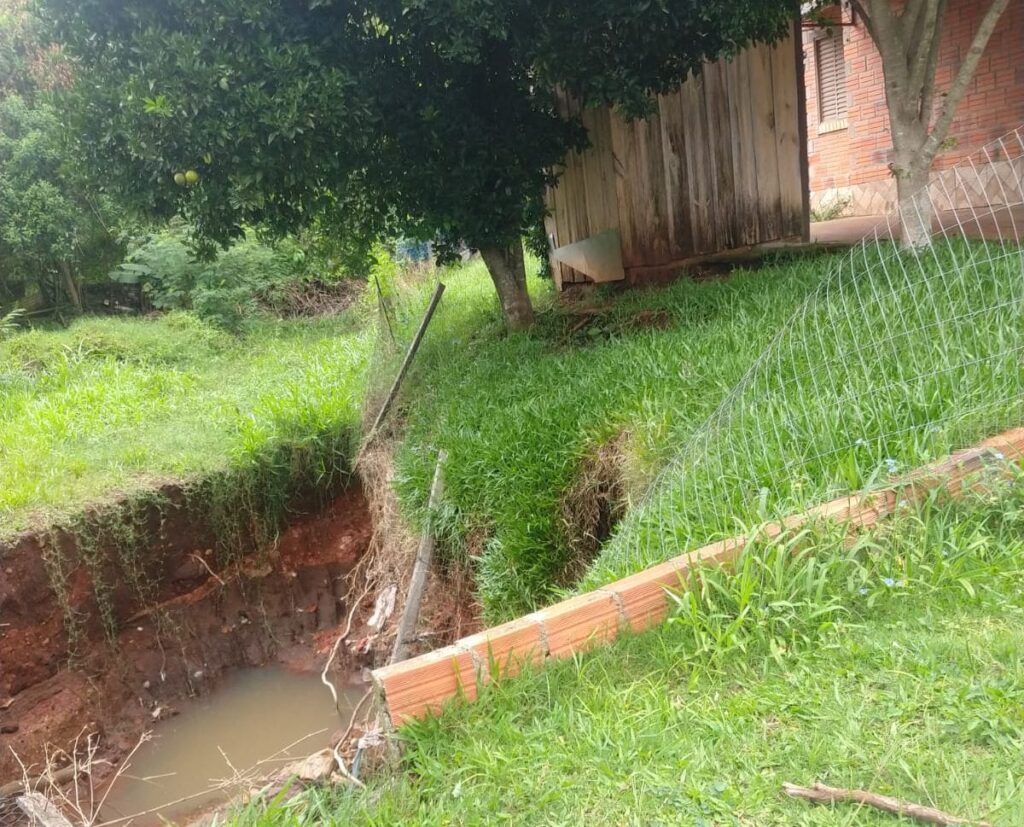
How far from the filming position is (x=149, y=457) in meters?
6.51

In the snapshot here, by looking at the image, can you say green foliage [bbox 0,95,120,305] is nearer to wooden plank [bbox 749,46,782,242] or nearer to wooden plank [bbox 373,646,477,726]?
wooden plank [bbox 749,46,782,242]

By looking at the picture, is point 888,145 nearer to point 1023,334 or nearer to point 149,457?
point 1023,334

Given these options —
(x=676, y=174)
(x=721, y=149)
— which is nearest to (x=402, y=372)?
(x=676, y=174)

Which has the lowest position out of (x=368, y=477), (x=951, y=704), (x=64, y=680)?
(x=64, y=680)

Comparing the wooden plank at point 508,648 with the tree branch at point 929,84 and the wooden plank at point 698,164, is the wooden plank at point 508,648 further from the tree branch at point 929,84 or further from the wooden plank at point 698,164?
the wooden plank at point 698,164

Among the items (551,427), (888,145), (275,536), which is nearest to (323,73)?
(551,427)

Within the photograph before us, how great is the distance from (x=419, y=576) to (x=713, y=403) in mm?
2114

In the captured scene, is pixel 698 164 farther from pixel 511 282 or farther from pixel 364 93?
pixel 364 93

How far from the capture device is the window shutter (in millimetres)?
13250

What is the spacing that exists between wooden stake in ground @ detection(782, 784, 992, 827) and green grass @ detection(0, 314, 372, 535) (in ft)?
18.1

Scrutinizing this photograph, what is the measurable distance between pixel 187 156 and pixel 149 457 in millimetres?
2736

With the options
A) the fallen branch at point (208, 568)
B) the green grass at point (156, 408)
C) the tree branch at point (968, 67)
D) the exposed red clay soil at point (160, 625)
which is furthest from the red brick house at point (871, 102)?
the fallen branch at point (208, 568)

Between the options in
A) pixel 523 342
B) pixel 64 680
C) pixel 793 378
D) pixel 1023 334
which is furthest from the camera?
pixel 523 342

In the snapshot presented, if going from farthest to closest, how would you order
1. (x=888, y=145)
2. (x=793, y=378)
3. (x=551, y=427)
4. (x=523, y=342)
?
(x=888, y=145) < (x=523, y=342) < (x=551, y=427) < (x=793, y=378)
